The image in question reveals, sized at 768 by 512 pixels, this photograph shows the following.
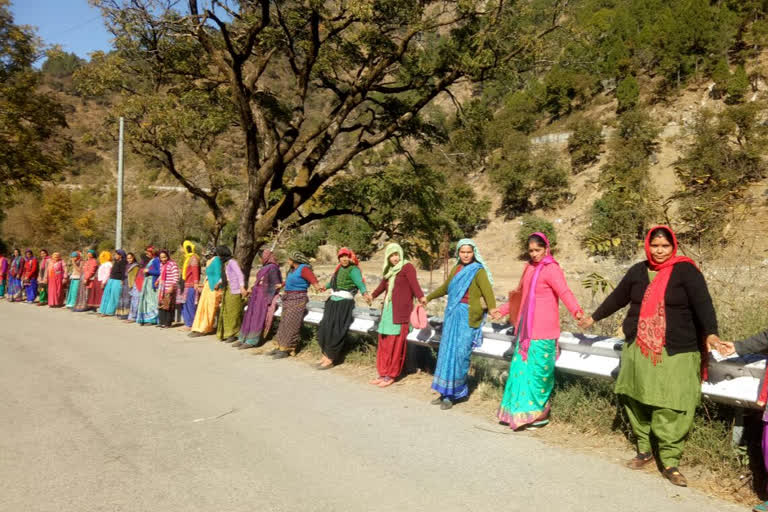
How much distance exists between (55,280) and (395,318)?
14.3m

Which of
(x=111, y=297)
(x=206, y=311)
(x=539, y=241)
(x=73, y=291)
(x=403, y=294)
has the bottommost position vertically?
(x=73, y=291)

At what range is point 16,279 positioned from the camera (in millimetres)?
19625

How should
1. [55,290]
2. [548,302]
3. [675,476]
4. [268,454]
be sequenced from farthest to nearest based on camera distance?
1. [55,290]
2. [548,302]
3. [268,454]
4. [675,476]

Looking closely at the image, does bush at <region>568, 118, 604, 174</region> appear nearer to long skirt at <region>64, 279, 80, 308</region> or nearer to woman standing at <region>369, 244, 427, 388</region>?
long skirt at <region>64, 279, 80, 308</region>

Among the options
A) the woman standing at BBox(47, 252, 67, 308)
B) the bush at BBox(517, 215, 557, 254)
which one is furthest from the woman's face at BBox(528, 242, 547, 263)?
the bush at BBox(517, 215, 557, 254)

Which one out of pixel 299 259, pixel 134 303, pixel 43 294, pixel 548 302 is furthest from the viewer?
pixel 43 294

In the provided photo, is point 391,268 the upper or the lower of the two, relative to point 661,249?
lower

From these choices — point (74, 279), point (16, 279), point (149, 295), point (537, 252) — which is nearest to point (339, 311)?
point (537, 252)

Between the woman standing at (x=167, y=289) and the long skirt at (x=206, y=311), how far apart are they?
134 centimetres

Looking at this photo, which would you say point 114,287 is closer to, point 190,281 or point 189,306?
point 189,306

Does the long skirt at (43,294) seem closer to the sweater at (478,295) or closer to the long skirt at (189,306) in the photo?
the long skirt at (189,306)

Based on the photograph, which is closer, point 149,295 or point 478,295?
point 478,295

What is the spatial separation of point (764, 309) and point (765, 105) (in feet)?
136

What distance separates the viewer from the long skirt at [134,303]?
13.4 meters
